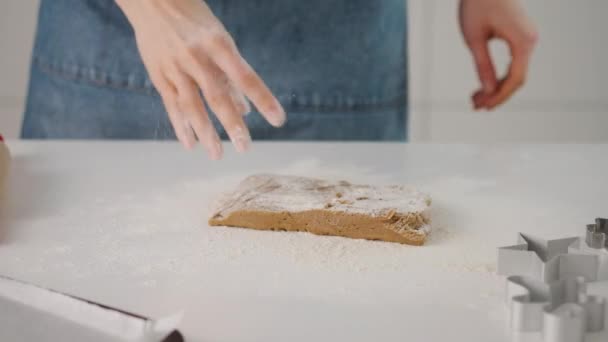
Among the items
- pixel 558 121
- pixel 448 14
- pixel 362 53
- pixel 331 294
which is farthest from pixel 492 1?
pixel 558 121

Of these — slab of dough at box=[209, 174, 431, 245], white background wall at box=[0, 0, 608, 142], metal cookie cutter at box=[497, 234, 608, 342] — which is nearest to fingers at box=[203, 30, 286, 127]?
slab of dough at box=[209, 174, 431, 245]

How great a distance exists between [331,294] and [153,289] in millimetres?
154

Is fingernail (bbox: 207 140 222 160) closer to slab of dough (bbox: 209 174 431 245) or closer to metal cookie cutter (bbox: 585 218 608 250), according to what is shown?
slab of dough (bbox: 209 174 431 245)

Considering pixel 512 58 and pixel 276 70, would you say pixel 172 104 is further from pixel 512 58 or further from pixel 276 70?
pixel 512 58

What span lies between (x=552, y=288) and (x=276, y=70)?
2.09 ft

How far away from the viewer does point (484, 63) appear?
1.10 m

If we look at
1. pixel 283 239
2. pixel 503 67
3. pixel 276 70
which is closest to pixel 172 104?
pixel 283 239

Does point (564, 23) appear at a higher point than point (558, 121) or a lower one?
higher

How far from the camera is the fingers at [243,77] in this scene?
73 cm

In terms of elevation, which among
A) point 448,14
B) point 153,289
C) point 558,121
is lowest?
point 153,289

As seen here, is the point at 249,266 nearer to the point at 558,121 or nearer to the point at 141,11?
the point at 141,11

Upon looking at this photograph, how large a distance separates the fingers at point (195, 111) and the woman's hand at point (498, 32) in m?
0.48

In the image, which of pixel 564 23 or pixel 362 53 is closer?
pixel 362 53

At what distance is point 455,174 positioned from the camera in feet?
3.32
